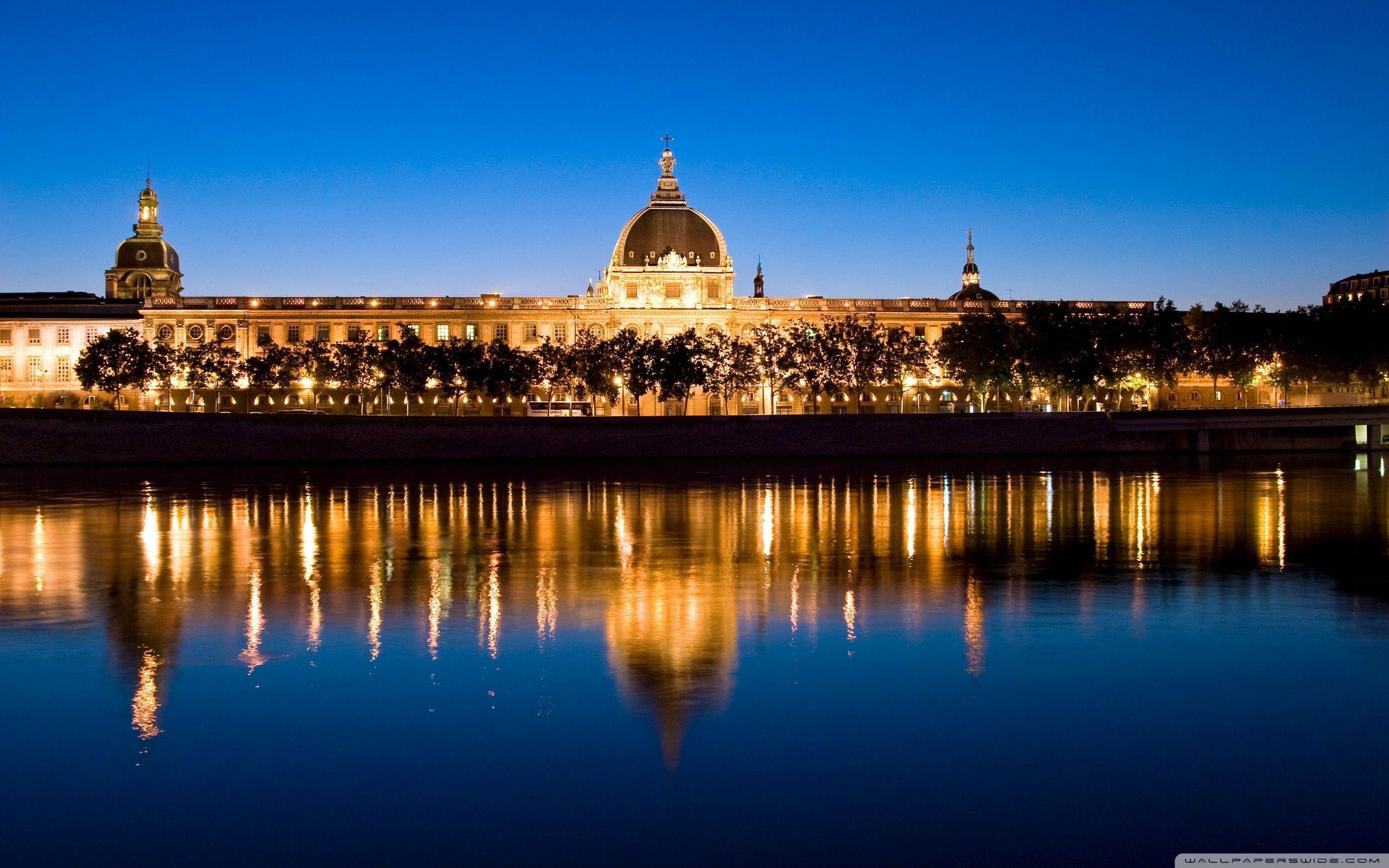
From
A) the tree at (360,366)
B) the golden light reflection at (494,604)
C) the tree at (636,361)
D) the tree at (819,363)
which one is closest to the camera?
the golden light reflection at (494,604)

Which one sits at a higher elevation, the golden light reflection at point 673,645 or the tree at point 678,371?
the tree at point 678,371

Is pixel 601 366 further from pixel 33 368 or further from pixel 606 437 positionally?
pixel 33 368

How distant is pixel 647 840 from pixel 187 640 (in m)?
12.4

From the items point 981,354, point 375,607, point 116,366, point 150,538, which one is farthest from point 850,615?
point 116,366

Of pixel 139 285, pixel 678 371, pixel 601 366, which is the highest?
pixel 139 285

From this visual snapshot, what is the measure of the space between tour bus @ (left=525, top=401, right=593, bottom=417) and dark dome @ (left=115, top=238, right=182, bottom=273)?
5434cm

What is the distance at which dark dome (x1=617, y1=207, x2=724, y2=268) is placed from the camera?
143m

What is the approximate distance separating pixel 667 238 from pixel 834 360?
105 feet

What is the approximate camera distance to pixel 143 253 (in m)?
151

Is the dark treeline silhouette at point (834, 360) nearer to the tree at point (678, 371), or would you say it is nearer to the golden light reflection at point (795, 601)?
the tree at point (678, 371)

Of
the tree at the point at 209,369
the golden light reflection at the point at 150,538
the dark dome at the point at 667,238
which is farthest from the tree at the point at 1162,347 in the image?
the golden light reflection at the point at 150,538

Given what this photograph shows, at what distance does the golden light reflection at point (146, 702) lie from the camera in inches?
717

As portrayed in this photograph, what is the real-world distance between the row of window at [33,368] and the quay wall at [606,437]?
61.9 metres

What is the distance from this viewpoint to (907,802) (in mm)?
15320
